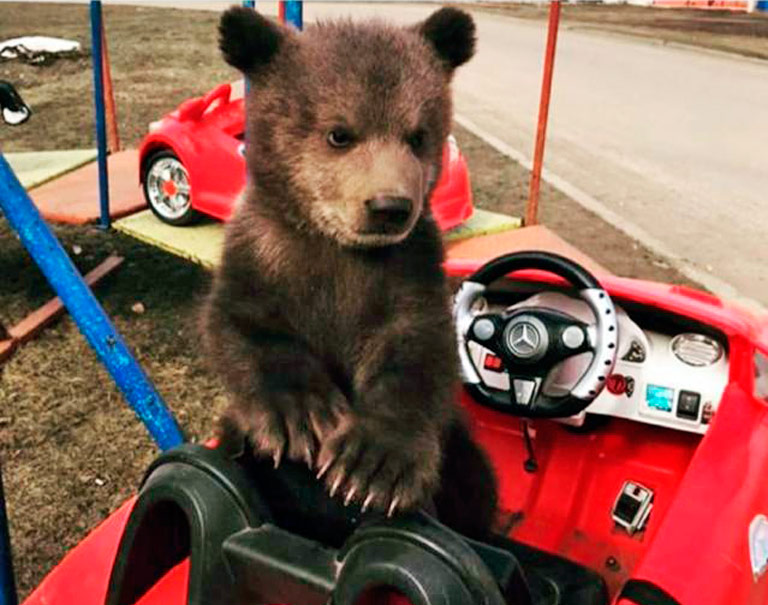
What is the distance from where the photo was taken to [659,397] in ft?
7.45

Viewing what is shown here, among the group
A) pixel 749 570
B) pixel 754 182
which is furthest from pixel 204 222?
pixel 754 182

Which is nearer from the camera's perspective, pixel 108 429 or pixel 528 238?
pixel 108 429

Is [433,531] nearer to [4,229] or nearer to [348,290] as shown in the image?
[348,290]

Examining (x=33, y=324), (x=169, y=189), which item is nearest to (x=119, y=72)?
(x=169, y=189)

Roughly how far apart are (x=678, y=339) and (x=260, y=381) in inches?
49.0

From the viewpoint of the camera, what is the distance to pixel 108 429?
3.66m

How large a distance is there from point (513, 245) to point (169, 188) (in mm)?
1838

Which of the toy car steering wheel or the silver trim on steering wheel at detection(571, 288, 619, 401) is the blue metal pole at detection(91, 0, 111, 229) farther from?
the silver trim on steering wheel at detection(571, 288, 619, 401)

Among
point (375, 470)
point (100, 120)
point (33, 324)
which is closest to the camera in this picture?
point (375, 470)

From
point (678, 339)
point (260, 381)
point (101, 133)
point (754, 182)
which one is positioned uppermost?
point (260, 381)

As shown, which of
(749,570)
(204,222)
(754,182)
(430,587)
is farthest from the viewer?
(754,182)

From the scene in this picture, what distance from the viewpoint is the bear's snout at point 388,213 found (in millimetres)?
1516

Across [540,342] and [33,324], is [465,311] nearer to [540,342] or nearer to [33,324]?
[540,342]

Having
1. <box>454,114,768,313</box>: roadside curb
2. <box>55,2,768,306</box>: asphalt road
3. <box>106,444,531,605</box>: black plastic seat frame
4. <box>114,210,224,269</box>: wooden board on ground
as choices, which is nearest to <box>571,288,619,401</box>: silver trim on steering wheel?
<box>55,2,768,306</box>: asphalt road
